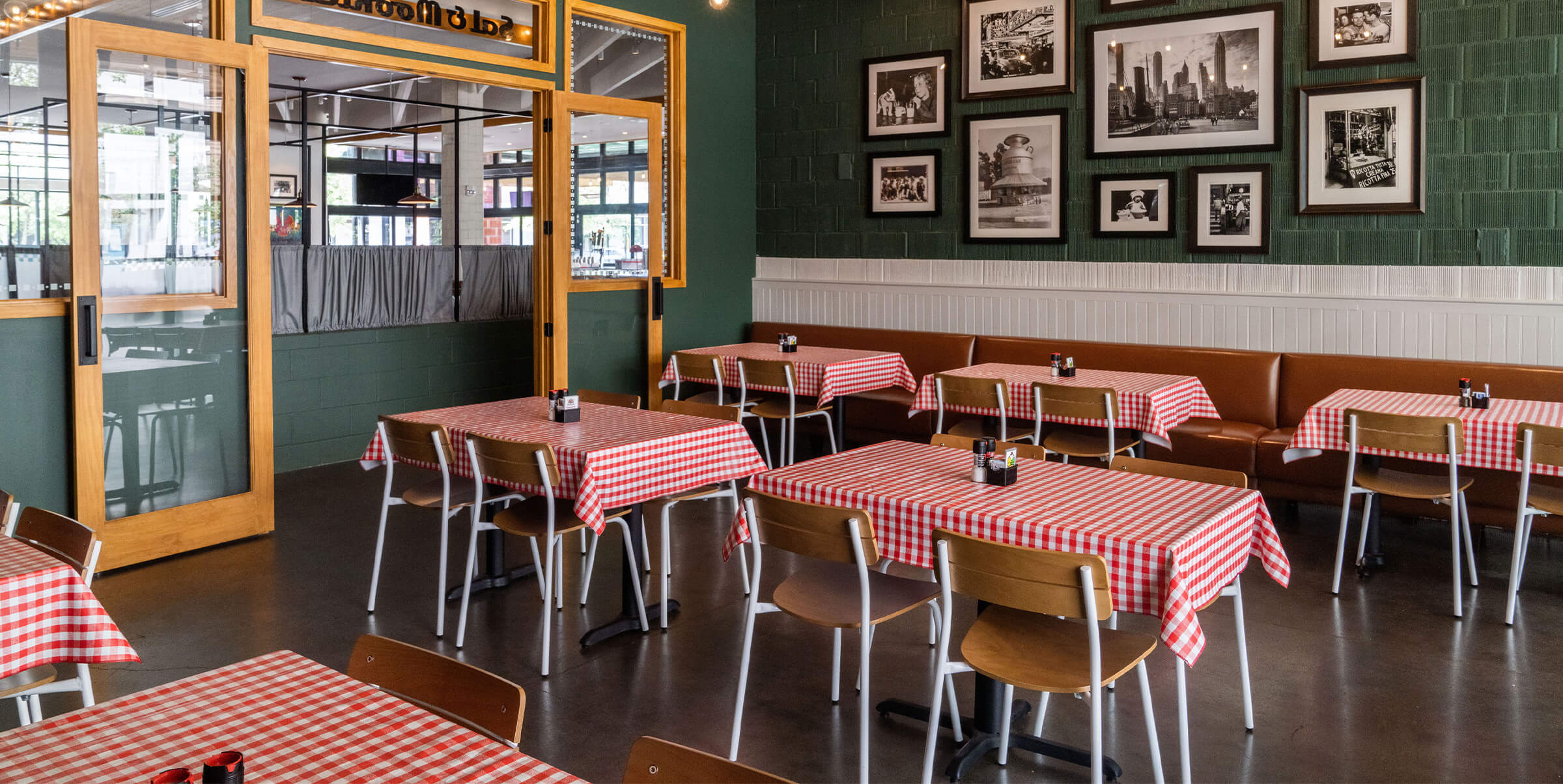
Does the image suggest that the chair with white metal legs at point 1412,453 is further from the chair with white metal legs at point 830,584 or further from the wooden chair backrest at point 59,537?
the wooden chair backrest at point 59,537

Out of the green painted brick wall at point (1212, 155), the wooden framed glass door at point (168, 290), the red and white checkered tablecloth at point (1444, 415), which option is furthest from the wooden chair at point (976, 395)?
the wooden framed glass door at point (168, 290)

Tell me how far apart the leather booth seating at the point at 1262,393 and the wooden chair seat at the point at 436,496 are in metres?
3.66

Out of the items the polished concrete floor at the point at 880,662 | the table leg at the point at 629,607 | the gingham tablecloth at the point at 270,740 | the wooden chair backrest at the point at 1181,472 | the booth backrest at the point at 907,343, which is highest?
the booth backrest at the point at 907,343

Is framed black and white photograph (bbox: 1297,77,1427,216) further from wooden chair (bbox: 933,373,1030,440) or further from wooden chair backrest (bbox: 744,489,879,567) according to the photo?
wooden chair backrest (bbox: 744,489,879,567)

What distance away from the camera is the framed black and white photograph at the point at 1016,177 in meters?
7.94

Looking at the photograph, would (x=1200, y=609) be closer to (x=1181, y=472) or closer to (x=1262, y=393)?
(x=1181, y=472)

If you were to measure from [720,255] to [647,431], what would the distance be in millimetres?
4973

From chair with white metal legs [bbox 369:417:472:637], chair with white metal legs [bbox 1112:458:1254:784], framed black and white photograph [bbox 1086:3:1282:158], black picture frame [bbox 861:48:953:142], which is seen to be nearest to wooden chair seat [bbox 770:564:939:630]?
chair with white metal legs [bbox 1112:458:1254:784]

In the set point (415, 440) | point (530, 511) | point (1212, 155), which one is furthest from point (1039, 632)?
point (1212, 155)

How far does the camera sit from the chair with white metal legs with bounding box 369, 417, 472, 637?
4.38m

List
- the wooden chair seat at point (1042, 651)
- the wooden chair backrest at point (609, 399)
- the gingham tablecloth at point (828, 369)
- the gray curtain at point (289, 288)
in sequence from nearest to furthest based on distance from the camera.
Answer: the wooden chair seat at point (1042, 651) < the wooden chair backrest at point (609, 399) < the gingham tablecloth at point (828, 369) < the gray curtain at point (289, 288)

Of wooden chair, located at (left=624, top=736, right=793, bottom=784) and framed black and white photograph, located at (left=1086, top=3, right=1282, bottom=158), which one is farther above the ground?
framed black and white photograph, located at (left=1086, top=3, right=1282, bottom=158)

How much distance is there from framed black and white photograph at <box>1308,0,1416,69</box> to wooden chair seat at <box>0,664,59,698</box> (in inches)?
272

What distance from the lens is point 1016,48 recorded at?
804 cm
